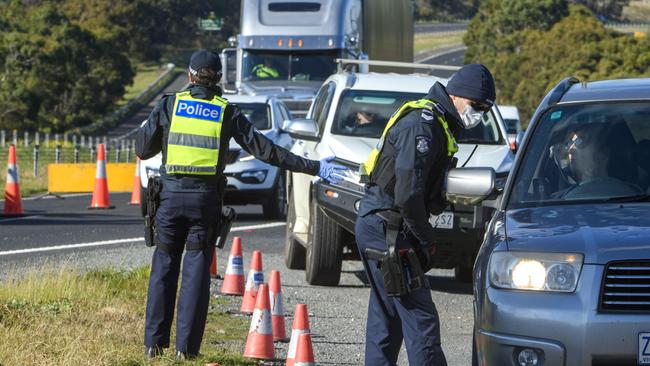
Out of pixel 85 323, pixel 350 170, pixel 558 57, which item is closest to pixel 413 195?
pixel 85 323

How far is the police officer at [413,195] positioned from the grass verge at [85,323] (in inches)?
60.8

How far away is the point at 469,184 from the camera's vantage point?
22.4 ft

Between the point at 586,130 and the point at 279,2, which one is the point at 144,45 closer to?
the point at 279,2

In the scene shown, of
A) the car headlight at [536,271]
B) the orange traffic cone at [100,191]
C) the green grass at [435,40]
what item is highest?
the car headlight at [536,271]

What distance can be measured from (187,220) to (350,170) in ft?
11.5

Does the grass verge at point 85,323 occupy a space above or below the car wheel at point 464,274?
above

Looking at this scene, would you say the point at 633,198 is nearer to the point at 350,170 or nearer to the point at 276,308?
the point at 276,308

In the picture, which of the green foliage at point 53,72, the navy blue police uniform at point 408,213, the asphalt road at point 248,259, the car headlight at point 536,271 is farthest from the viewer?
the green foliage at point 53,72

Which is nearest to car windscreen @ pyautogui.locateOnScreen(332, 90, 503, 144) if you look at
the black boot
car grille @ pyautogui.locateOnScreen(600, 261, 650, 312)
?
the black boot

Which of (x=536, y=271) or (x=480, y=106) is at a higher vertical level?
(x=480, y=106)

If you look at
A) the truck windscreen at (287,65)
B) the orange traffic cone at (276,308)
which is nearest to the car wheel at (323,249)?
the orange traffic cone at (276,308)

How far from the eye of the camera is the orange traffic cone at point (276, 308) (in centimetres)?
952

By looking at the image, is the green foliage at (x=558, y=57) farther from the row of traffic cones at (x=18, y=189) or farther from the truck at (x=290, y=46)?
the row of traffic cones at (x=18, y=189)

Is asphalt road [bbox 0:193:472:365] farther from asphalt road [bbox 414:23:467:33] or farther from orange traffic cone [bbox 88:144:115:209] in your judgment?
asphalt road [bbox 414:23:467:33]
